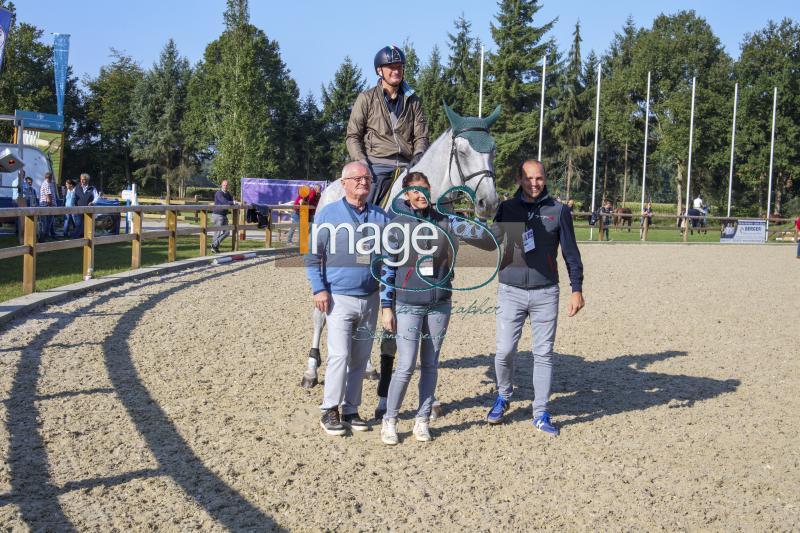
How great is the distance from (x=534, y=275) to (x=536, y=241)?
0.84 ft

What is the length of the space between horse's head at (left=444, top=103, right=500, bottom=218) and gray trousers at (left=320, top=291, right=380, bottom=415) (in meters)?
1.25

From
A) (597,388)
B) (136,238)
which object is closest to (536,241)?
(597,388)

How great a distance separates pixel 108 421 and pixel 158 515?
5.39 feet

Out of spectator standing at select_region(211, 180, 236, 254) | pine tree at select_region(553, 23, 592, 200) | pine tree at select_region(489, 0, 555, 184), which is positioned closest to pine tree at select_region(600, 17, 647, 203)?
pine tree at select_region(553, 23, 592, 200)

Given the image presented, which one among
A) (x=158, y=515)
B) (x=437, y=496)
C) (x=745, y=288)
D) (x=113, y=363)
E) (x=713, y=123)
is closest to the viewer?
(x=158, y=515)

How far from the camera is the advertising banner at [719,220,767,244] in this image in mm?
32844

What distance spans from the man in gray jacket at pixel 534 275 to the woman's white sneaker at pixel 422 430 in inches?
23.0

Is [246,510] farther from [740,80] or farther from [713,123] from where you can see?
[740,80]

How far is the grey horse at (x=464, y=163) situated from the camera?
563cm

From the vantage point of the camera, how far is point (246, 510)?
3.65 metres

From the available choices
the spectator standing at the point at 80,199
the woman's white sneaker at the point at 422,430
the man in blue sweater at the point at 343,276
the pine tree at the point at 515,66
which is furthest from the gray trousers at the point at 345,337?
the pine tree at the point at 515,66

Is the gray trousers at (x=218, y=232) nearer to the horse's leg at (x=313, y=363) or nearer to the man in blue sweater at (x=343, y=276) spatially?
the horse's leg at (x=313, y=363)

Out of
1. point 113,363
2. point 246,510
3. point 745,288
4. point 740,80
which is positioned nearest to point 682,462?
point 246,510

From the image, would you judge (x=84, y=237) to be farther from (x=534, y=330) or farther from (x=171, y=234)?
(x=534, y=330)
